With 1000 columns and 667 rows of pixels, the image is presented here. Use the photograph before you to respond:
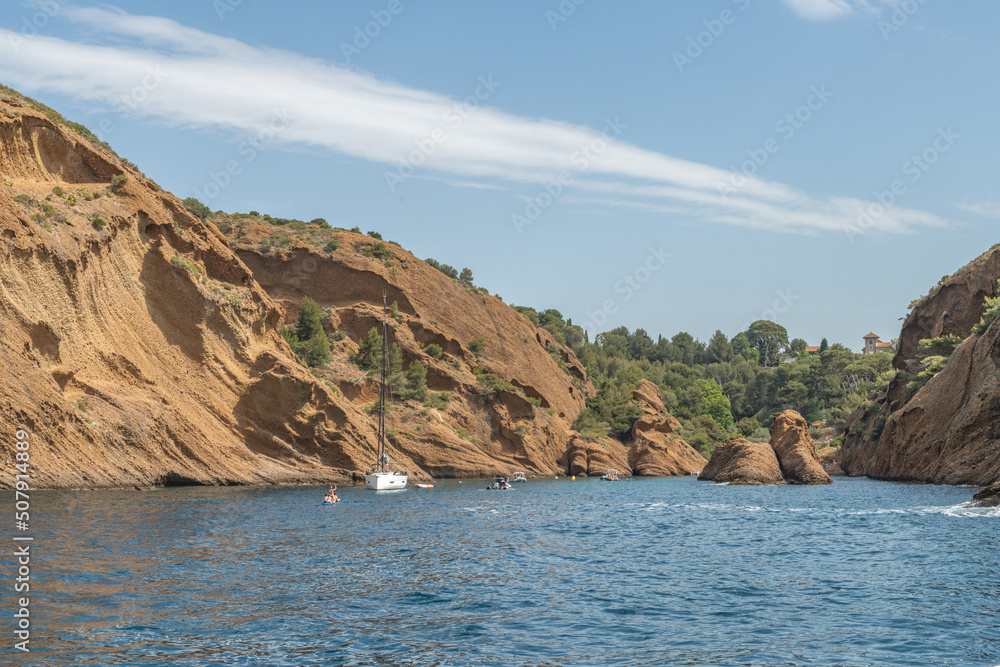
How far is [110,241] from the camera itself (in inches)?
2082

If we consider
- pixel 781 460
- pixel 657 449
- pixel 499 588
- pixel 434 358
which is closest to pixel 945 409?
pixel 781 460

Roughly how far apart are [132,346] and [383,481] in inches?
724

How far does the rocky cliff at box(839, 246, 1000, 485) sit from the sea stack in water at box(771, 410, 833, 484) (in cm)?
600

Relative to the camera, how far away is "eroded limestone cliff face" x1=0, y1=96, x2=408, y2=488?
43875 mm

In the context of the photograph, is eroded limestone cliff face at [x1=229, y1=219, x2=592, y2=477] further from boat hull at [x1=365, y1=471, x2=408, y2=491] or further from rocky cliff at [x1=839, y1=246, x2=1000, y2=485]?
rocky cliff at [x1=839, y1=246, x2=1000, y2=485]

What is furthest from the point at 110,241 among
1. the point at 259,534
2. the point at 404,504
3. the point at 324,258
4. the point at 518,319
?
the point at 518,319

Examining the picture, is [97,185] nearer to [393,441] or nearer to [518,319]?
[393,441]

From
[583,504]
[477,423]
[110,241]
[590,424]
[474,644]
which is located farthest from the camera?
[590,424]

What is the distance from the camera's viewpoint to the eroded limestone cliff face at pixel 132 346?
1727 inches

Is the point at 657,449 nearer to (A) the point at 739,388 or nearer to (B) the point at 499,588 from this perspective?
(A) the point at 739,388

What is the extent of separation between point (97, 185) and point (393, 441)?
31.5 m

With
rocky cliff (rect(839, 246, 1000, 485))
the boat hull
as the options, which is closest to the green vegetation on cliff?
rocky cliff (rect(839, 246, 1000, 485))

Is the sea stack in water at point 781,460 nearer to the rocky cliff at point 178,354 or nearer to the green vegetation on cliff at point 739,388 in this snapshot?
the rocky cliff at point 178,354

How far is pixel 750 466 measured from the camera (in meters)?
69.8
